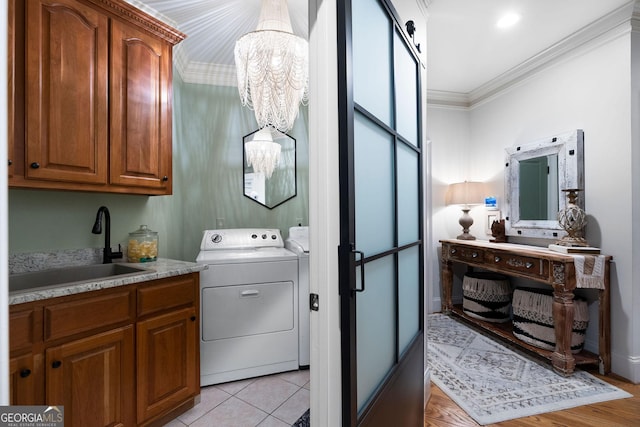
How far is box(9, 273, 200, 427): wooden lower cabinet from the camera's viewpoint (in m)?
1.27

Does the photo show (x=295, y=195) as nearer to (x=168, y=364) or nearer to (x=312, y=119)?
(x=168, y=364)

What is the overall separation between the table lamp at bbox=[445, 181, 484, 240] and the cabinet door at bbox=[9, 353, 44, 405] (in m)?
3.55

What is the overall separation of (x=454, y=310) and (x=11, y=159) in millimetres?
3820

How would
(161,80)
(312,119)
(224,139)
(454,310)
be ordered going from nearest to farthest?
(312,119)
(161,80)
(224,139)
(454,310)

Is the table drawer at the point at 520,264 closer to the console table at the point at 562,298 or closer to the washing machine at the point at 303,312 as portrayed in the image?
the console table at the point at 562,298

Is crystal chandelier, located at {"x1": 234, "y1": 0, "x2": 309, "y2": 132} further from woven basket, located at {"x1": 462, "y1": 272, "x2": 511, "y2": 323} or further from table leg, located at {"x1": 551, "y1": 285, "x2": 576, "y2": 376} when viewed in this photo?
woven basket, located at {"x1": 462, "y1": 272, "x2": 511, "y2": 323}

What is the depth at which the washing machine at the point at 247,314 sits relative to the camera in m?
2.21

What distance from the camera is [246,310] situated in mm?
2307

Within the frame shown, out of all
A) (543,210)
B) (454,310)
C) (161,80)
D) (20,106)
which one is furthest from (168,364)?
(543,210)

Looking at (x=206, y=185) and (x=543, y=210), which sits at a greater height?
(x=206, y=185)

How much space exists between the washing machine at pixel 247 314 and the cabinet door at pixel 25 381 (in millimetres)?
979

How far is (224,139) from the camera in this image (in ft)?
10.1

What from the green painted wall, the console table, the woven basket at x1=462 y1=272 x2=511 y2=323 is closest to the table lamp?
the woven basket at x1=462 y1=272 x2=511 y2=323

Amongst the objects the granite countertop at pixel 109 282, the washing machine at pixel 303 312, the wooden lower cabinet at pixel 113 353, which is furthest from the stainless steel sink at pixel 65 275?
the washing machine at pixel 303 312
